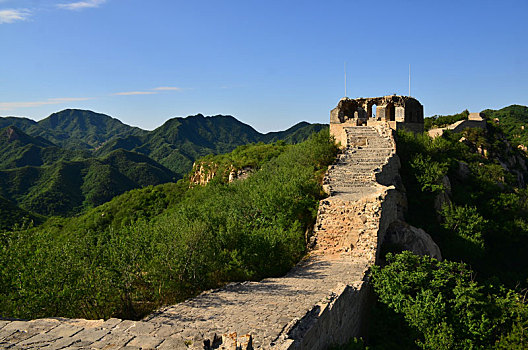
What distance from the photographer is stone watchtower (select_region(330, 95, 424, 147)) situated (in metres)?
24.7

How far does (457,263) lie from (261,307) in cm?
554

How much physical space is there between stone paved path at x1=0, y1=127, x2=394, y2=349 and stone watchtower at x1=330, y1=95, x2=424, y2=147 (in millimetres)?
11067

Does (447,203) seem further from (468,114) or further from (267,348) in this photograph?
(468,114)

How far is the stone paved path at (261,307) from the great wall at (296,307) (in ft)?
0.04

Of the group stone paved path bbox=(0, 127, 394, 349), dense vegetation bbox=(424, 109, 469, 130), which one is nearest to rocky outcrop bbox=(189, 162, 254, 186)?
stone paved path bbox=(0, 127, 394, 349)

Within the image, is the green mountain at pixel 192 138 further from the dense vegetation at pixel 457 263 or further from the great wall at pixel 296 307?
the great wall at pixel 296 307

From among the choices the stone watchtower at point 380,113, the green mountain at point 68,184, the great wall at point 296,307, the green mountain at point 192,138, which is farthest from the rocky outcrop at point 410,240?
the green mountain at point 192,138

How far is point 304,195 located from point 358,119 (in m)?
13.3

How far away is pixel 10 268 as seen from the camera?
6.53m

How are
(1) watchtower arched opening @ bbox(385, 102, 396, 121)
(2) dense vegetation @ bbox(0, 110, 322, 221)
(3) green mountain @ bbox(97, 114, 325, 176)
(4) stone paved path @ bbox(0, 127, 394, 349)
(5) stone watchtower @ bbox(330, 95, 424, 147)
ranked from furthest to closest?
(3) green mountain @ bbox(97, 114, 325, 176), (2) dense vegetation @ bbox(0, 110, 322, 221), (1) watchtower arched opening @ bbox(385, 102, 396, 121), (5) stone watchtower @ bbox(330, 95, 424, 147), (4) stone paved path @ bbox(0, 127, 394, 349)

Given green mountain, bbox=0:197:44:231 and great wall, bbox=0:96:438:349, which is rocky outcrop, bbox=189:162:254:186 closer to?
great wall, bbox=0:96:438:349

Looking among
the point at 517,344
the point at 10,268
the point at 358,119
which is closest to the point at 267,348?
the point at 10,268

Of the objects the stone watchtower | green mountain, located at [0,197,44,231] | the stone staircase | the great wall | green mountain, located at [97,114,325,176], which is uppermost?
green mountain, located at [97,114,325,176]

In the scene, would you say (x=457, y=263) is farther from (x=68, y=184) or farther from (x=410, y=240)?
(x=68, y=184)
